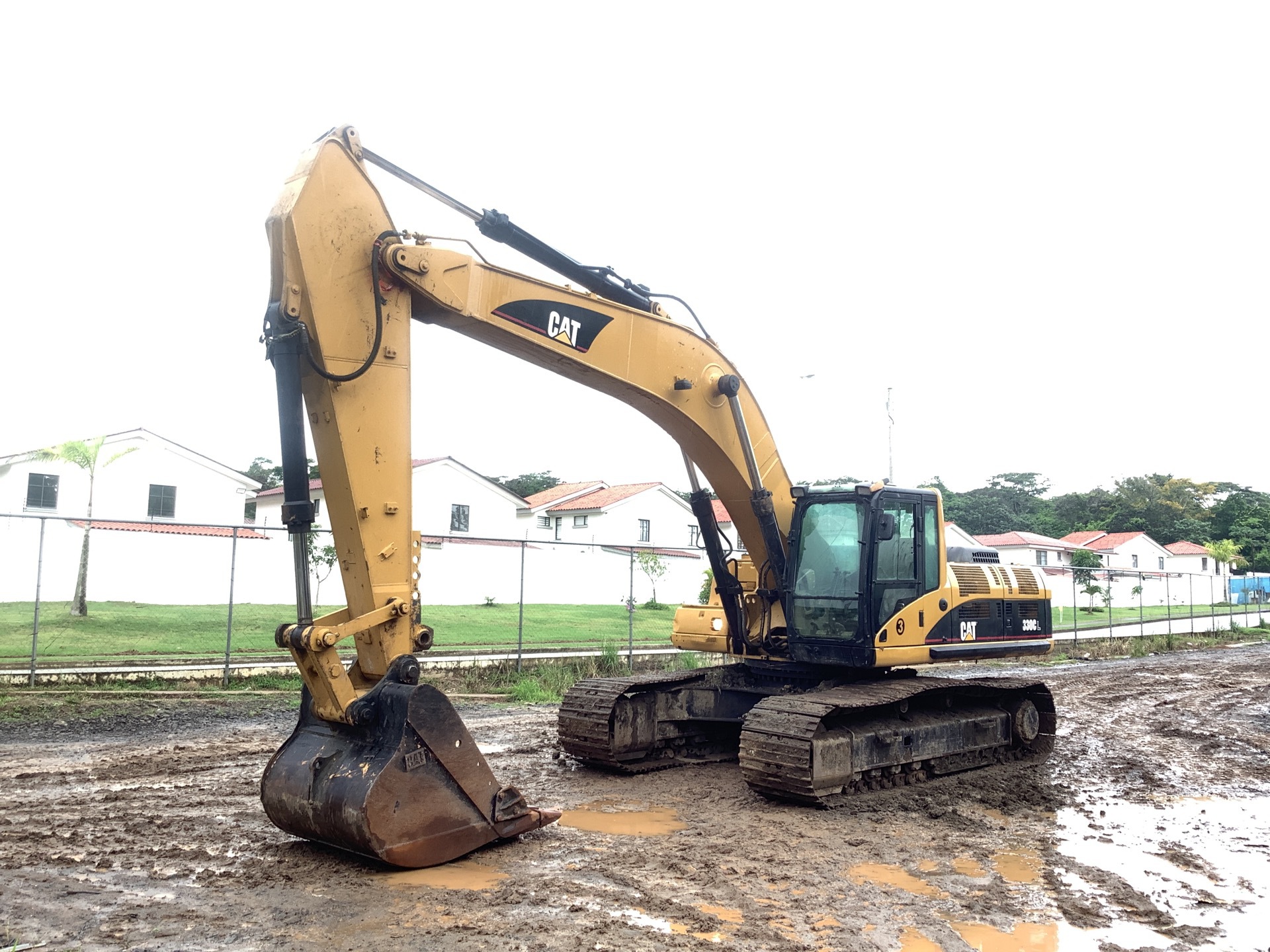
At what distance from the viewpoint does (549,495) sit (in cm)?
4850

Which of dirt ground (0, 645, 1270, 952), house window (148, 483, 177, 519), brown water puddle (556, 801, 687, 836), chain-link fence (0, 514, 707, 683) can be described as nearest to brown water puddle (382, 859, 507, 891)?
dirt ground (0, 645, 1270, 952)

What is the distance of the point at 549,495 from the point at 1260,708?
3673 centimetres

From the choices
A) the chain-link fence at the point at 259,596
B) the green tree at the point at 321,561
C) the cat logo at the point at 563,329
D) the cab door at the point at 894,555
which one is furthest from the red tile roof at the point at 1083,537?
the cat logo at the point at 563,329

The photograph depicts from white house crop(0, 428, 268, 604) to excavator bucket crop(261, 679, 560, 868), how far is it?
12545 mm

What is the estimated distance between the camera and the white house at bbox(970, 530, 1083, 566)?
183 feet

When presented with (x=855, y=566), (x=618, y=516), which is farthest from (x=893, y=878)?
(x=618, y=516)

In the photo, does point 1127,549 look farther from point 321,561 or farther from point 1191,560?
point 321,561

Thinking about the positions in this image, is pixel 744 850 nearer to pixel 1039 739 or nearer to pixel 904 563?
pixel 904 563

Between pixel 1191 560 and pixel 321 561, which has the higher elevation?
pixel 1191 560

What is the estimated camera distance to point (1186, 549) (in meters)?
70.7

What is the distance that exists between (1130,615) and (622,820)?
1595 inches

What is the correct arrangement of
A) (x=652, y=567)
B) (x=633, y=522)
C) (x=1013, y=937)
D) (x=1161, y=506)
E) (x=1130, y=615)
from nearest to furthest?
(x=1013, y=937), (x=652, y=567), (x=1130, y=615), (x=633, y=522), (x=1161, y=506)

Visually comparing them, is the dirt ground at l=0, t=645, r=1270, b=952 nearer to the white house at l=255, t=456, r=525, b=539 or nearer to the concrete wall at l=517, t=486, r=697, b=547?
the white house at l=255, t=456, r=525, b=539

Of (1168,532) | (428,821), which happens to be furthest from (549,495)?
(1168,532)
